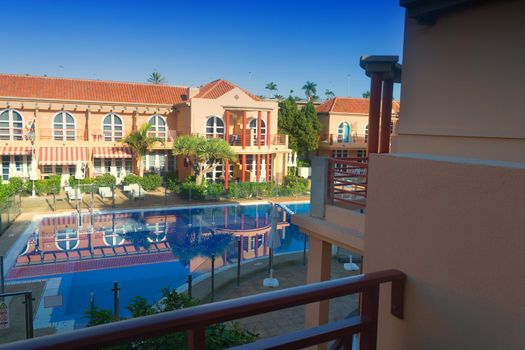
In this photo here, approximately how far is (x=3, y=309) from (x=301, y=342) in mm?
8979

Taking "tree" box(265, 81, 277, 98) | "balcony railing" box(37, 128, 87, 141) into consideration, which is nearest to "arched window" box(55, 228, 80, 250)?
"balcony railing" box(37, 128, 87, 141)

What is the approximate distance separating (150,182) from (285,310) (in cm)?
2003

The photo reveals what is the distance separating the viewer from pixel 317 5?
95.9ft

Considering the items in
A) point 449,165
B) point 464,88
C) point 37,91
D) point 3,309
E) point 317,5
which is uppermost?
point 317,5

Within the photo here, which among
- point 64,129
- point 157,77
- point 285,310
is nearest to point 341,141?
point 64,129

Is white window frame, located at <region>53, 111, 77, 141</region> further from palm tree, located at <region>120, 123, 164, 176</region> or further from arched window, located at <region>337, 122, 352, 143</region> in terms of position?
arched window, located at <region>337, 122, 352, 143</region>

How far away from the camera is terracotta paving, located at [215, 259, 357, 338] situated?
1048 cm

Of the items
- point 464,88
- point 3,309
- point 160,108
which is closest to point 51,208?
point 160,108

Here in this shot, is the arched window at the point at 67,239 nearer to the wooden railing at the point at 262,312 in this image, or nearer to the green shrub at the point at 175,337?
the green shrub at the point at 175,337

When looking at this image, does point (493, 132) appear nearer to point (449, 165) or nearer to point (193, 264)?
point (449, 165)

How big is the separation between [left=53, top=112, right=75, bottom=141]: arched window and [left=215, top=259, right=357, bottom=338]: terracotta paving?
2114cm

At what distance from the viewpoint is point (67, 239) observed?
750 inches

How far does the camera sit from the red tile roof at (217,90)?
3247 cm

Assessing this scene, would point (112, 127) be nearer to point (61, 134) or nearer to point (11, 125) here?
point (61, 134)
